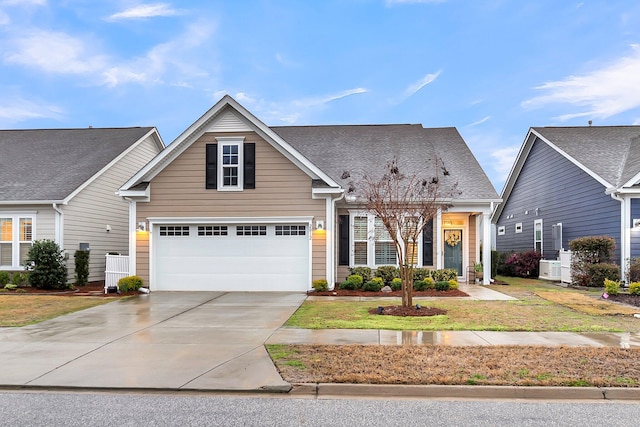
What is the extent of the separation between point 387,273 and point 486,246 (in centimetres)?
396

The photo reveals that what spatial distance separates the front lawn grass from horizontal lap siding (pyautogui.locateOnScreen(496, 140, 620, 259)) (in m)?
5.10

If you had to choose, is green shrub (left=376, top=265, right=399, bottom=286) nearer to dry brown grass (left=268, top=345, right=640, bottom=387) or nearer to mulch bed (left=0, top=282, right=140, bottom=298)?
mulch bed (left=0, top=282, right=140, bottom=298)

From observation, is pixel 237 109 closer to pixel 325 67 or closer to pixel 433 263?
pixel 433 263

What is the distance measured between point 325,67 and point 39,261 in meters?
26.6

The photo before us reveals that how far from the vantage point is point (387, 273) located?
16656 millimetres

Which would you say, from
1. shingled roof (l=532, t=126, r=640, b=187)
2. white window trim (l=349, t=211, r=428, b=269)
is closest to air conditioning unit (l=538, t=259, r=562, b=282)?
shingled roof (l=532, t=126, r=640, b=187)

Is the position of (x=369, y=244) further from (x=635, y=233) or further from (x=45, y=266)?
(x=45, y=266)

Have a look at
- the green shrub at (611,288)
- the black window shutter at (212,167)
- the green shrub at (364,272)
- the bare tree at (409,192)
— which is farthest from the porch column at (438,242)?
the black window shutter at (212,167)

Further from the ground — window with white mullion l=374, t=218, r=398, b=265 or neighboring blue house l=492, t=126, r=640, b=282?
neighboring blue house l=492, t=126, r=640, b=282

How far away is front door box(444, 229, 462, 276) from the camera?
18.7 meters

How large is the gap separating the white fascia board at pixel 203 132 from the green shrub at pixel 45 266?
3377 mm

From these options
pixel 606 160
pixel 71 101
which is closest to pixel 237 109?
pixel 606 160

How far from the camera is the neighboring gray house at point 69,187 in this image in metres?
17.5

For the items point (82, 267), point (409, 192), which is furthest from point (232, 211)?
point (409, 192)
